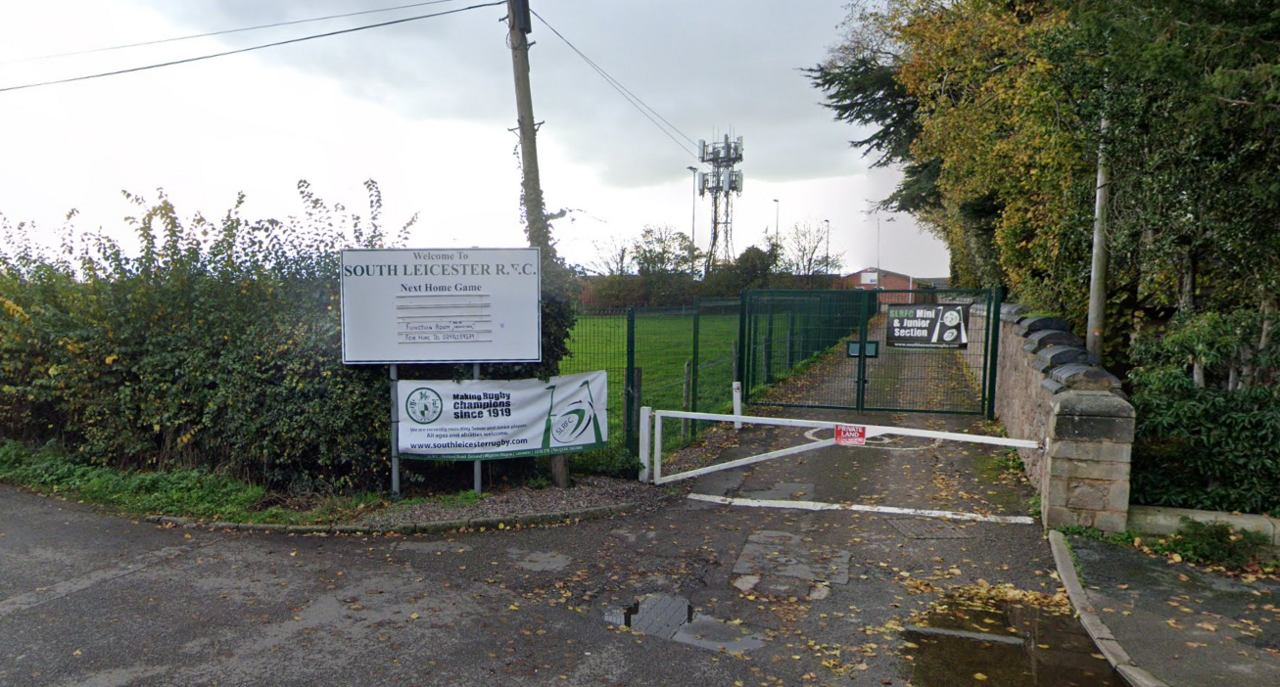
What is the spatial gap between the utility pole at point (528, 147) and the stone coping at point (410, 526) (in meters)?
0.87

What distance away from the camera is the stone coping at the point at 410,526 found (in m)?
6.84

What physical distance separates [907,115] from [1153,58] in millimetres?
19417

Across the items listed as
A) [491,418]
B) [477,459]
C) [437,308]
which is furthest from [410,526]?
[437,308]

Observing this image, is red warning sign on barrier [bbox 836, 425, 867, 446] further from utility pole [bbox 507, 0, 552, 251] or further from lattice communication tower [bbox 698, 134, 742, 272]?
lattice communication tower [bbox 698, 134, 742, 272]

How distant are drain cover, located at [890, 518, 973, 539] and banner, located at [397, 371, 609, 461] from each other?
3154 millimetres

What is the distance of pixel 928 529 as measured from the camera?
22.5ft

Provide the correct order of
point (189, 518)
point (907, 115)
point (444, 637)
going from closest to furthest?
point (444, 637), point (189, 518), point (907, 115)

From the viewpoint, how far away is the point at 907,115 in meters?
24.0

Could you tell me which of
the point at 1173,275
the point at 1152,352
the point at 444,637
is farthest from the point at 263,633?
the point at 1173,275

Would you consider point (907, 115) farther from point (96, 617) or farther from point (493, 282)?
point (96, 617)

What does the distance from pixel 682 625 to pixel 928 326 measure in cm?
775

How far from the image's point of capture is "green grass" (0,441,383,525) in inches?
285

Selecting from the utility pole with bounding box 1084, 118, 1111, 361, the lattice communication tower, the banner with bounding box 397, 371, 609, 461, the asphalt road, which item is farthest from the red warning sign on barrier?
the lattice communication tower

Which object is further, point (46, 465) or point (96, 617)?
point (46, 465)
